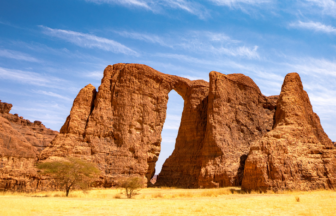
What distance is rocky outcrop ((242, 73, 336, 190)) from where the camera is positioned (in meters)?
22.4

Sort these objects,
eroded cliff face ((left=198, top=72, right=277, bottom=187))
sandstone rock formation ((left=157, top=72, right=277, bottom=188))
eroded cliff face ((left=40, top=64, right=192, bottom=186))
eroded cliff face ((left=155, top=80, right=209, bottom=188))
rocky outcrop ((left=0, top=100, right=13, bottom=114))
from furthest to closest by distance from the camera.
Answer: rocky outcrop ((left=0, top=100, right=13, bottom=114))
eroded cliff face ((left=155, top=80, right=209, bottom=188))
sandstone rock formation ((left=157, top=72, right=277, bottom=188))
eroded cliff face ((left=198, top=72, right=277, bottom=187))
eroded cliff face ((left=40, top=64, right=192, bottom=186))

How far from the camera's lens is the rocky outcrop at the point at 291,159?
2244 centimetres

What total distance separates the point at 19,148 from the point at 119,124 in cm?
3134

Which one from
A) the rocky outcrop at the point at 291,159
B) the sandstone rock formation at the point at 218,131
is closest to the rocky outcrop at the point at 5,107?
the sandstone rock formation at the point at 218,131

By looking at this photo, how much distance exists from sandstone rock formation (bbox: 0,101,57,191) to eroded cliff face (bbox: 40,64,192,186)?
8.92 feet

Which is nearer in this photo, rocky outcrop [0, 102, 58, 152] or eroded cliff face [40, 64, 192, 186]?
eroded cliff face [40, 64, 192, 186]

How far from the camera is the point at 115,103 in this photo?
29.9 meters

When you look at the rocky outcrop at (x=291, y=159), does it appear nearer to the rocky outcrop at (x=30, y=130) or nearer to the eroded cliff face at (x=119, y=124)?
the eroded cliff face at (x=119, y=124)

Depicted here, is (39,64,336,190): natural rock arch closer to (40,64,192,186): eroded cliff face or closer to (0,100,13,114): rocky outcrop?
(40,64,192,186): eroded cliff face

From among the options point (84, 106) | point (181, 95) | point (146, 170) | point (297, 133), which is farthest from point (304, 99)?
point (84, 106)

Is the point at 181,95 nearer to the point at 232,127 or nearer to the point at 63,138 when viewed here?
the point at 232,127

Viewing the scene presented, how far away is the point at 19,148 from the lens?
52250 mm

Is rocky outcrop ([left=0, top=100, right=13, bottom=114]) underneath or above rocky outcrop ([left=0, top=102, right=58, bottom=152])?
above

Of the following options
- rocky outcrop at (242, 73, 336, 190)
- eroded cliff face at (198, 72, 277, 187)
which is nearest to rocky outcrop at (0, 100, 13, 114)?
eroded cliff face at (198, 72, 277, 187)
